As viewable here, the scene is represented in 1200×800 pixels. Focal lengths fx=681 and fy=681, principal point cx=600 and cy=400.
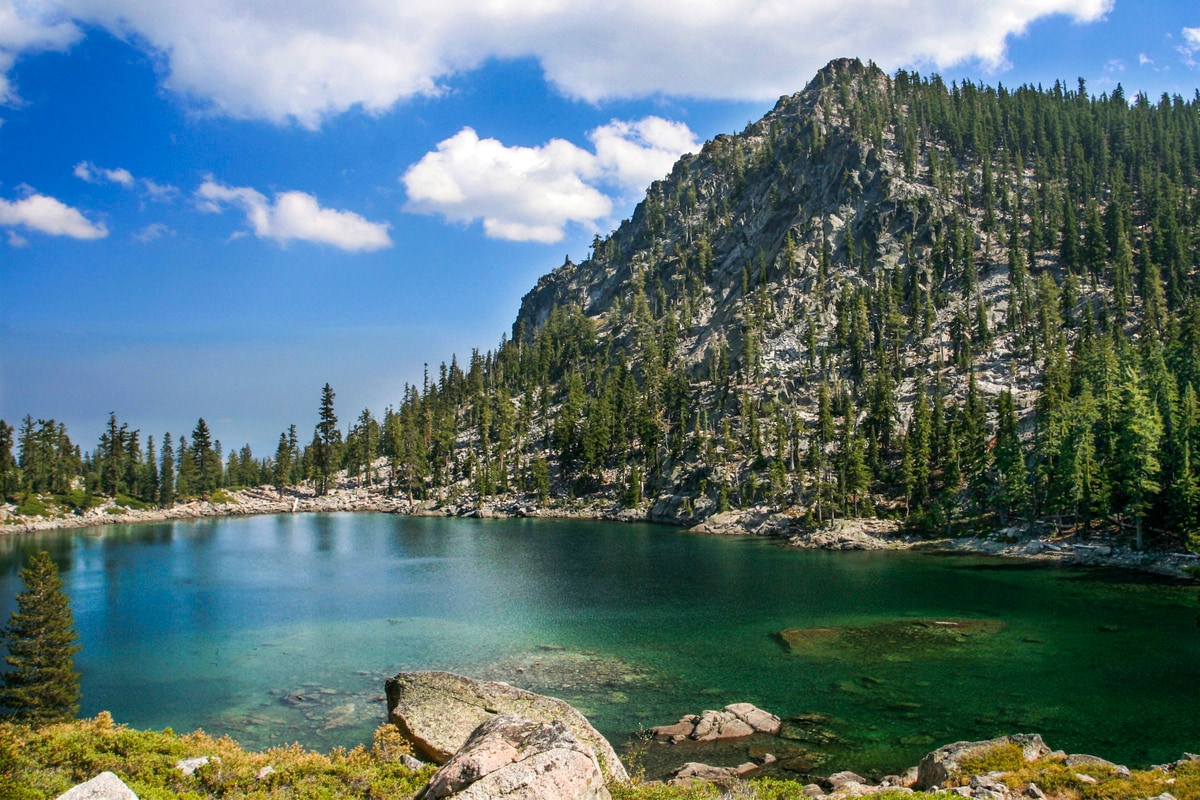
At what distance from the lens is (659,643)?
Answer: 46.6 meters

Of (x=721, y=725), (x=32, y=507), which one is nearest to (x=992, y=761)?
(x=721, y=725)

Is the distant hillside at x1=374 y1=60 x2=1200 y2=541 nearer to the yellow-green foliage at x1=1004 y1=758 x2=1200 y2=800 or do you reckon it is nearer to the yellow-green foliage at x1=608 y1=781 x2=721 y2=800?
the yellow-green foliage at x1=1004 y1=758 x2=1200 y2=800

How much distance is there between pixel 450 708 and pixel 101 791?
15.9 m

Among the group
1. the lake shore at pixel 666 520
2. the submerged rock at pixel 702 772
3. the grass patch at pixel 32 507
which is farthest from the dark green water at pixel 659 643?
the grass patch at pixel 32 507

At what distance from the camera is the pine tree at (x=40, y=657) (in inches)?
1186

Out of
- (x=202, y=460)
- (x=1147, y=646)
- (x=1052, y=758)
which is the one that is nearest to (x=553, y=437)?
(x=202, y=460)

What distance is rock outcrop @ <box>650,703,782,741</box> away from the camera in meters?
30.4

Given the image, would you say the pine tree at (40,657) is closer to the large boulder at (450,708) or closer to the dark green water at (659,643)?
the dark green water at (659,643)

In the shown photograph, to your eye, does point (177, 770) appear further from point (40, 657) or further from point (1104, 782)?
point (1104, 782)

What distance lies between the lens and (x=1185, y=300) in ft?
427

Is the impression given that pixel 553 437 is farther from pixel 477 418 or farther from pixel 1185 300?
pixel 1185 300

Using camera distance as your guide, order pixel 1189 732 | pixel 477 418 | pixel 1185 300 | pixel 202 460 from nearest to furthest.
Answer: pixel 1189 732 < pixel 1185 300 < pixel 202 460 < pixel 477 418

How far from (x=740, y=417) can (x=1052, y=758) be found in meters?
129

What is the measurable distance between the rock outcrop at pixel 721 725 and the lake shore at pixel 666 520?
57.3 meters
